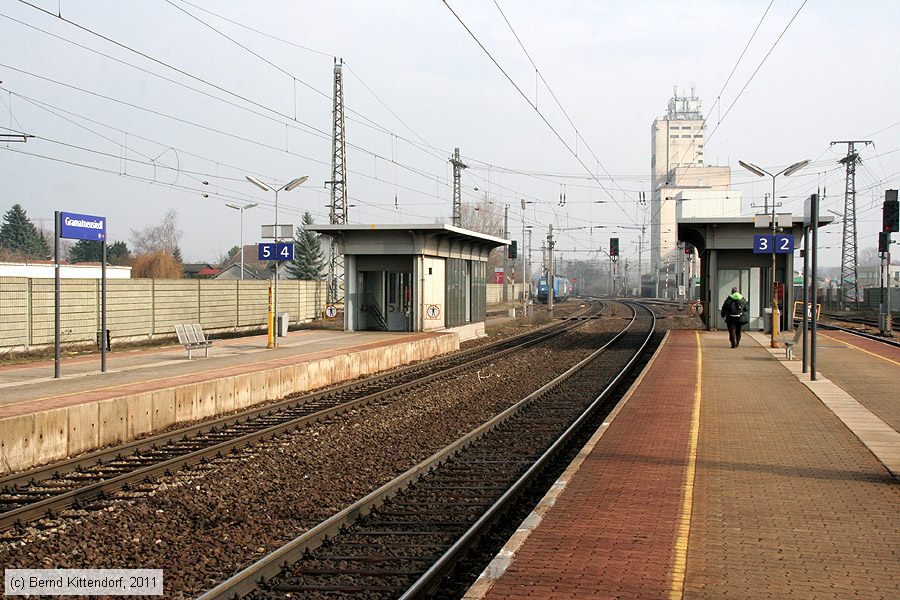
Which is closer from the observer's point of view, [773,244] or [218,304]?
[773,244]

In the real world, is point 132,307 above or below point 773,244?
below

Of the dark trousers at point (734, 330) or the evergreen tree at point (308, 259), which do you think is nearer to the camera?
the dark trousers at point (734, 330)

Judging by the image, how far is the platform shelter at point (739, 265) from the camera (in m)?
31.9

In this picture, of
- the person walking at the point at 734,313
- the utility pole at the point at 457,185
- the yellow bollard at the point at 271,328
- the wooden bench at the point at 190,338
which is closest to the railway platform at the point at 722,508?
the person walking at the point at 734,313

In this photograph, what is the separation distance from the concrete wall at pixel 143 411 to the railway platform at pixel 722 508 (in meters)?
6.81

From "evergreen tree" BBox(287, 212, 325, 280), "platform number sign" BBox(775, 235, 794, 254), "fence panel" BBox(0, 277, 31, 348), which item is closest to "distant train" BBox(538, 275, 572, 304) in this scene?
"evergreen tree" BBox(287, 212, 325, 280)

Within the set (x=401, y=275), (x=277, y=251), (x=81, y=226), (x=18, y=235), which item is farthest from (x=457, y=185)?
(x=18, y=235)

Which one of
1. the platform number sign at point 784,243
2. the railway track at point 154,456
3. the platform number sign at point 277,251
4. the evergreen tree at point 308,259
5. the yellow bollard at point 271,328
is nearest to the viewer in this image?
the railway track at point 154,456

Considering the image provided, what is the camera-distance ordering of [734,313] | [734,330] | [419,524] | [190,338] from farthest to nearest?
[734,330] < [734,313] < [190,338] < [419,524]

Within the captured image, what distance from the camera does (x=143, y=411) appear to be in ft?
43.7

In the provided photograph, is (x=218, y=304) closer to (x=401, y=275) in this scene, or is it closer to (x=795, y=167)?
(x=401, y=275)

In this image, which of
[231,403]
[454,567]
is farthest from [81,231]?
[454,567]

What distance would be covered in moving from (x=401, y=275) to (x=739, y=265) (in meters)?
12.8

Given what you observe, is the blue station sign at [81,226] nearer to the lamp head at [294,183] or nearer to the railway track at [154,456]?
the railway track at [154,456]
